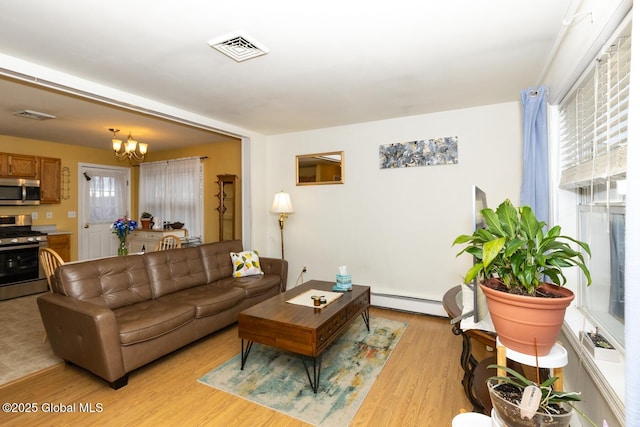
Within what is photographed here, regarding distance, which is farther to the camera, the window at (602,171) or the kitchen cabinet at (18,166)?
the kitchen cabinet at (18,166)

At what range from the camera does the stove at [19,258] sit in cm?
427

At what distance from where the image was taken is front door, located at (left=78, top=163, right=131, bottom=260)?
5.55 m

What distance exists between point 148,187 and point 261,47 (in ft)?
16.2

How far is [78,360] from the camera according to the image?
2287 mm

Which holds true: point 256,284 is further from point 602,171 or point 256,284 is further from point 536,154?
point 602,171

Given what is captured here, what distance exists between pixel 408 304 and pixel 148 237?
176 inches

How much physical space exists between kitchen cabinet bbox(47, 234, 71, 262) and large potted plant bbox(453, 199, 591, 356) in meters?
6.17

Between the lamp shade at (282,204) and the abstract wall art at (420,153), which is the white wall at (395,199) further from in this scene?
the lamp shade at (282,204)

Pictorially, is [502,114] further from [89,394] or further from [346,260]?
[89,394]

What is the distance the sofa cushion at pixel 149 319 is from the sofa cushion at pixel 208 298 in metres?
0.08

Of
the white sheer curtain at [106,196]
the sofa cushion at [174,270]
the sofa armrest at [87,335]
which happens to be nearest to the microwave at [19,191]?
the white sheer curtain at [106,196]

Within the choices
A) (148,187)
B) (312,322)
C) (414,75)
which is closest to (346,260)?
→ (312,322)

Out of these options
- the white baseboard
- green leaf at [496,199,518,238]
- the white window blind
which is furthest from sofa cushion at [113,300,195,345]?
the white window blind

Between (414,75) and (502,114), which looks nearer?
(414,75)
